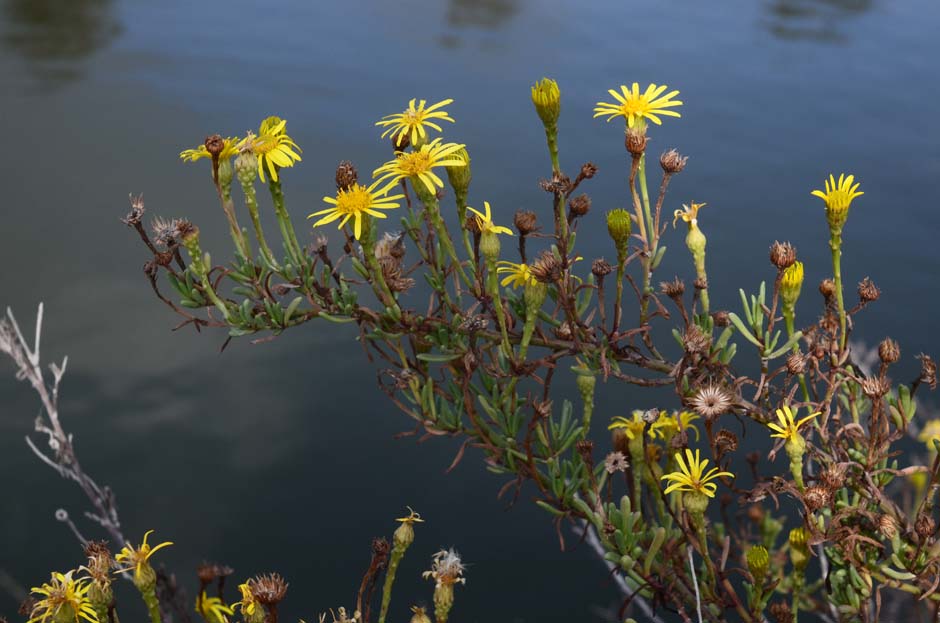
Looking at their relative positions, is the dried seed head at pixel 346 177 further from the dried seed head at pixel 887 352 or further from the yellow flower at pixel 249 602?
the dried seed head at pixel 887 352

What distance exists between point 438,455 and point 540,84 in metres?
1.82

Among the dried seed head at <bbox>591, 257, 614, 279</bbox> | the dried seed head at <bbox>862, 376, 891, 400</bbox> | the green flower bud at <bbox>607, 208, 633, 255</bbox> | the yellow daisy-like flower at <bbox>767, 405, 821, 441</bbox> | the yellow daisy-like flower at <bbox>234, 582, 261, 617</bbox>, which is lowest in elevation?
the yellow daisy-like flower at <bbox>234, 582, 261, 617</bbox>

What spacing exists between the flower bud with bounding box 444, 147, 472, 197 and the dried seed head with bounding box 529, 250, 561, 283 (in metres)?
0.14

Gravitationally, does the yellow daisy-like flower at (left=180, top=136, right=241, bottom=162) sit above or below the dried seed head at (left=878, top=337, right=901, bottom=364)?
above

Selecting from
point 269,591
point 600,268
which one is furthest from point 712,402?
point 269,591

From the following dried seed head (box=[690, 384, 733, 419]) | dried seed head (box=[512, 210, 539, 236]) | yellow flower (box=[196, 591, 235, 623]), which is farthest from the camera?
yellow flower (box=[196, 591, 235, 623])

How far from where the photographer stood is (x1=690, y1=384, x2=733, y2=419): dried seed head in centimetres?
103

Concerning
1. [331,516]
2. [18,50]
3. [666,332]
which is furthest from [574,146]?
[18,50]

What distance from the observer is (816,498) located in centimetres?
105

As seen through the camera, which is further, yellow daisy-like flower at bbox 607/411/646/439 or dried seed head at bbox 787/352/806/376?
yellow daisy-like flower at bbox 607/411/646/439

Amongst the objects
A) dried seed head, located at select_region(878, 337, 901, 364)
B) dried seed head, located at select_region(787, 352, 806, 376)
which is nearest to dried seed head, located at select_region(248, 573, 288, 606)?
dried seed head, located at select_region(787, 352, 806, 376)

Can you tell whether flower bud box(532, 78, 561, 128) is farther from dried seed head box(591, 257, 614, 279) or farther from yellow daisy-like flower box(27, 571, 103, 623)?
yellow daisy-like flower box(27, 571, 103, 623)

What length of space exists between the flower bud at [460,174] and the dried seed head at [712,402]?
37 cm

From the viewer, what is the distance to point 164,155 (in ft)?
13.0
